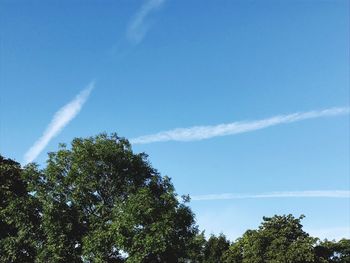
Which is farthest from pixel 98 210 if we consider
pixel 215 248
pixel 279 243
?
pixel 215 248

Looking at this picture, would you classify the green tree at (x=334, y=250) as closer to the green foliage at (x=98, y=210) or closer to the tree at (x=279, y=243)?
the tree at (x=279, y=243)

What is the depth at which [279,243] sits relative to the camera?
50531 millimetres

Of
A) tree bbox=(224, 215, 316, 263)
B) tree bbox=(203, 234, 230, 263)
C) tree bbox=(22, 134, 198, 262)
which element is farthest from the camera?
tree bbox=(203, 234, 230, 263)

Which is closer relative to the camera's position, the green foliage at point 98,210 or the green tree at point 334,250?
the green foliage at point 98,210

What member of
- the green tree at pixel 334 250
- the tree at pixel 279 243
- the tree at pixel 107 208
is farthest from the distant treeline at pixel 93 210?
the green tree at pixel 334 250

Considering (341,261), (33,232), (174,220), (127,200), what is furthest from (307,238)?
(33,232)

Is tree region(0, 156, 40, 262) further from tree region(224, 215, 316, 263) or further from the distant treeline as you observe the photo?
tree region(224, 215, 316, 263)

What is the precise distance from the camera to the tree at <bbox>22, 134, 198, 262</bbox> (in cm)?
3275

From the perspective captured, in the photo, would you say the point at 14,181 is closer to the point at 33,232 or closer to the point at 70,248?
the point at 33,232

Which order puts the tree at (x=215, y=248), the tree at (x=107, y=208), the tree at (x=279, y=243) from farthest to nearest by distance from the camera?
the tree at (x=215, y=248) < the tree at (x=279, y=243) < the tree at (x=107, y=208)

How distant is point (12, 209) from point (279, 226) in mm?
31629

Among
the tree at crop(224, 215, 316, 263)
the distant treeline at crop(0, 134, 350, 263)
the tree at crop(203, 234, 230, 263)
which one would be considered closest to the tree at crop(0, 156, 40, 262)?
the distant treeline at crop(0, 134, 350, 263)

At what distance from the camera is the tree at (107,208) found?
107ft

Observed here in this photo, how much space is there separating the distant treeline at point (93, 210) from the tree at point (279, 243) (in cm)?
1654
